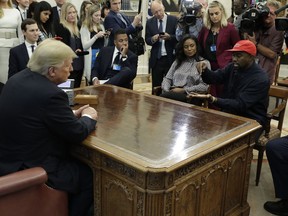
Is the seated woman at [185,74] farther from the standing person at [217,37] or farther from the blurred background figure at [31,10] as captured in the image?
the blurred background figure at [31,10]

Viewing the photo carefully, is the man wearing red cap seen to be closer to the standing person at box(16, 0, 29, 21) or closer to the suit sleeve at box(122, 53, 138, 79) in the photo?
the suit sleeve at box(122, 53, 138, 79)

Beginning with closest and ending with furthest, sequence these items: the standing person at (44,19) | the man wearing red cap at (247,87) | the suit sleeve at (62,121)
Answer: the suit sleeve at (62,121) < the man wearing red cap at (247,87) < the standing person at (44,19)

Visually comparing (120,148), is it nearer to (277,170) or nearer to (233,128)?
(233,128)

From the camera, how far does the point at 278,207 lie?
2.59m

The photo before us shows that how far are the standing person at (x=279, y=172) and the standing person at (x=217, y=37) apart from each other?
3.67 feet

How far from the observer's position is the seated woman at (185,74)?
356 centimetres

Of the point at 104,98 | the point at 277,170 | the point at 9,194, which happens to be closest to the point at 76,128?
the point at 9,194

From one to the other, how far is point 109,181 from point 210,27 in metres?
2.38

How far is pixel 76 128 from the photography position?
6.32 ft

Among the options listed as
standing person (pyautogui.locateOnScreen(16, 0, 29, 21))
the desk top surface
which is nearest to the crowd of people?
standing person (pyautogui.locateOnScreen(16, 0, 29, 21))

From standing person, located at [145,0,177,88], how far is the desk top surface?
151 cm

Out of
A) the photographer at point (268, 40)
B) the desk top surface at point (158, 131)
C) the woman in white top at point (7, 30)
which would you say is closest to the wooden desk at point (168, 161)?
the desk top surface at point (158, 131)

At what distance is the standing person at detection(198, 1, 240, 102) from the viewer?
368cm

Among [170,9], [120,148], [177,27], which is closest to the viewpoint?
[120,148]
